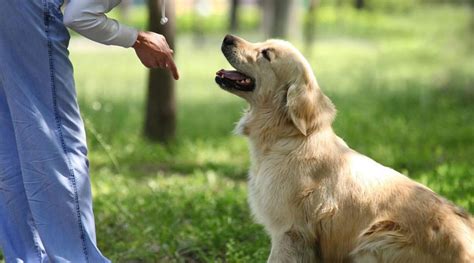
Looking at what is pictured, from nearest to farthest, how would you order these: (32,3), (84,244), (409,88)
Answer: (32,3) < (84,244) < (409,88)

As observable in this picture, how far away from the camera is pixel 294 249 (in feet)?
17.1

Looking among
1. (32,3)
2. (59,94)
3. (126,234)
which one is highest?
(32,3)

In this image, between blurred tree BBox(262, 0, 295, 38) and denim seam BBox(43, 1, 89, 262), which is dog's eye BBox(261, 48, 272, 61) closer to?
denim seam BBox(43, 1, 89, 262)

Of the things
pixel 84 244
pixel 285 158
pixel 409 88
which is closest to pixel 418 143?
pixel 409 88

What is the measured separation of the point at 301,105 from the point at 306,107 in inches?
1.2

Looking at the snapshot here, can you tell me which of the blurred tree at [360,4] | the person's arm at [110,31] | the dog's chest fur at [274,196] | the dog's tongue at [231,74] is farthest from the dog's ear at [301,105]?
the blurred tree at [360,4]

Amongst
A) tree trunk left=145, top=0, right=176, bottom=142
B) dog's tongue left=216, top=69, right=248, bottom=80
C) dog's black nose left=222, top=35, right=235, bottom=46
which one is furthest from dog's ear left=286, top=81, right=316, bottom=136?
tree trunk left=145, top=0, right=176, bottom=142

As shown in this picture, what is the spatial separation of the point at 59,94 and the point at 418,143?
21.6 ft

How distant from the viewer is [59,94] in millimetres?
4777

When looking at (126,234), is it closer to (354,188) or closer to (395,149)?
(354,188)

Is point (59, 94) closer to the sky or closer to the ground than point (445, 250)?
closer to the sky

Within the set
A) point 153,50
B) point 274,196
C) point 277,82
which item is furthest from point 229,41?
point 274,196

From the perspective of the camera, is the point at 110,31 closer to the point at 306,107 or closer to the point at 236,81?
the point at 236,81

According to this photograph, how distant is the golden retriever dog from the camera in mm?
5012
